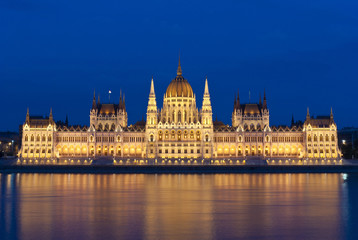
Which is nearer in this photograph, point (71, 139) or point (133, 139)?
point (133, 139)

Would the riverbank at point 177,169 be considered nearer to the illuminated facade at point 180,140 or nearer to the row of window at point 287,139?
the illuminated facade at point 180,140

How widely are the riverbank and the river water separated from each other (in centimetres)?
3472

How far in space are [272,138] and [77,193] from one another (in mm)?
87019

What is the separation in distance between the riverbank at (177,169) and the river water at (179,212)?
114 ft

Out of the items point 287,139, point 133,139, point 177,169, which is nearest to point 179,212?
point 177,169

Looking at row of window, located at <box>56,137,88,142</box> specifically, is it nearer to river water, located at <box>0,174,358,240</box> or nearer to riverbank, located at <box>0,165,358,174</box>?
riverbank, located at <box>0,165,358,174</box>

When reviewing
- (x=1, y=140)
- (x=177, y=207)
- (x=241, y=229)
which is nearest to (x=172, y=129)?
(x=1, y=140)

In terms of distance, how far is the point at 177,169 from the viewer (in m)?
103

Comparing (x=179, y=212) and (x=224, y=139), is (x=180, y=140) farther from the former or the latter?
(x=179, y=212)

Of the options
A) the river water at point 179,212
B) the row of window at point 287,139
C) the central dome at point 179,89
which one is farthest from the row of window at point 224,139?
the river water at point 179,212

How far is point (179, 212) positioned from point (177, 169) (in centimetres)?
5938

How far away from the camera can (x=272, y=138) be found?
454 ft

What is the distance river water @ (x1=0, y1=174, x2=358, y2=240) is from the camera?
34.6 metres

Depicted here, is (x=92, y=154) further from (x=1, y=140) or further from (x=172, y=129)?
(x=1, y=140)
